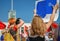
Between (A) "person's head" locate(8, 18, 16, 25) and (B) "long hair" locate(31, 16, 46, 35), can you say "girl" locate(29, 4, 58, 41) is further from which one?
(A) "person's head" locate(8, 18, 16, 25)

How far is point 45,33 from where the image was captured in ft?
4.37

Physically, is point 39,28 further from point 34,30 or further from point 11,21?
point 11,21

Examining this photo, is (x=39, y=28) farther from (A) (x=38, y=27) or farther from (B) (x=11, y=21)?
(B) (x=11, y=21)

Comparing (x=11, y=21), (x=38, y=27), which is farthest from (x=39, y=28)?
(x=11, y=21)

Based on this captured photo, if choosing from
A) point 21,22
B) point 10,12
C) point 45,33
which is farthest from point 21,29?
point 45,33

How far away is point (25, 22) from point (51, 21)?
0.39 metres

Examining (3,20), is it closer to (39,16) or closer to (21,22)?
(21,22)

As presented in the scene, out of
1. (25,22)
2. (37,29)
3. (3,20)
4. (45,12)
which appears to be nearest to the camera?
(45,12)

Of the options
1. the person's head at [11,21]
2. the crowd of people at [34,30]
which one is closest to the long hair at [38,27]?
the crowd of people at [34,30]

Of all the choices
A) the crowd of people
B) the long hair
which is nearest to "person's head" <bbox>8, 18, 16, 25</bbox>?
the crowd of people

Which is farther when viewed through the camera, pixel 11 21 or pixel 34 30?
pixel 11 21

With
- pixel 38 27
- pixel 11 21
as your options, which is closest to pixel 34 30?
pixel 38 27

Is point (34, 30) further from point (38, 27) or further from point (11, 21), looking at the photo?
point (11, 21)

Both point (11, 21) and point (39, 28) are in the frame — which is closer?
point (39, 28)
